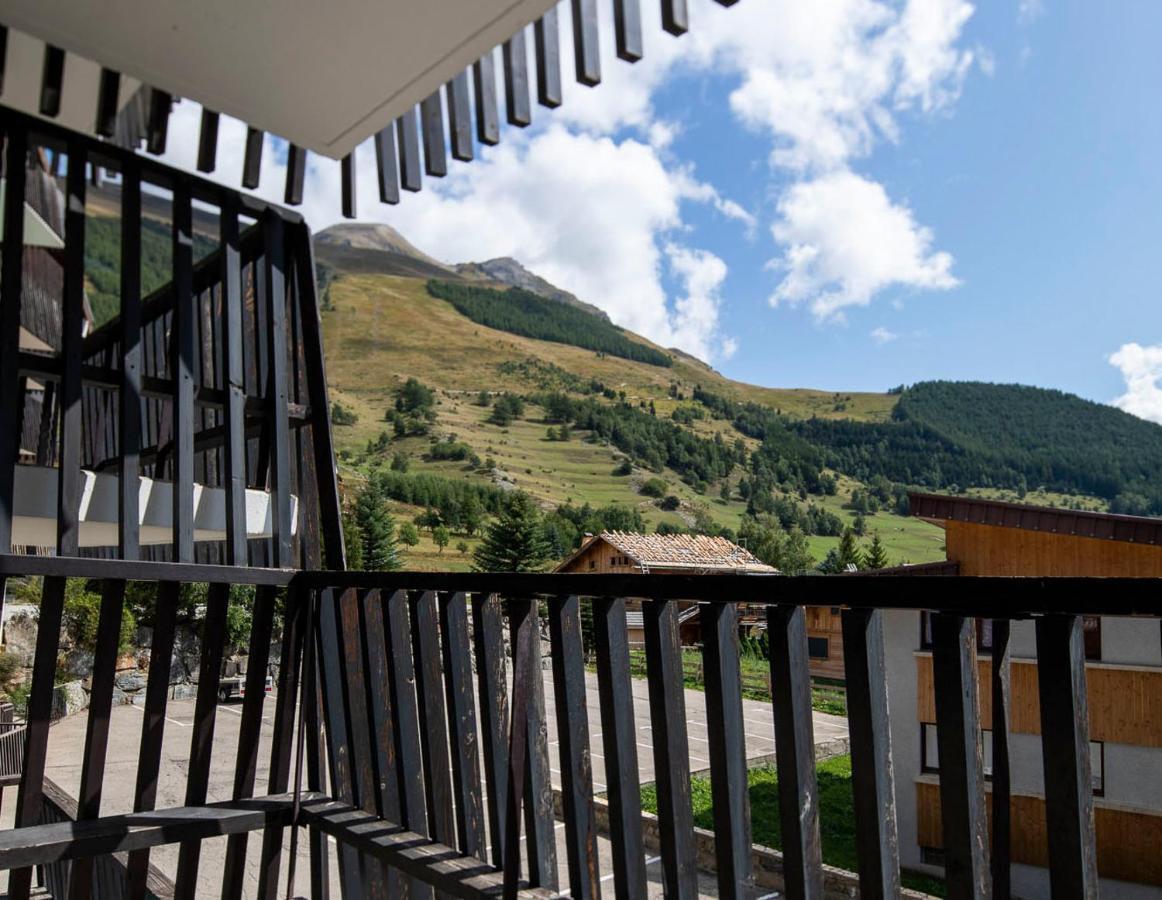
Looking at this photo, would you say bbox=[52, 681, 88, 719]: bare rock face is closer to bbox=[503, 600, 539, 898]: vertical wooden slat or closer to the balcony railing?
the balcony railing

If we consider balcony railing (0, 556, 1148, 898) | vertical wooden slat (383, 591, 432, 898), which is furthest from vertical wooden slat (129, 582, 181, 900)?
vertical wooden slat (383, 591, 432, 898)

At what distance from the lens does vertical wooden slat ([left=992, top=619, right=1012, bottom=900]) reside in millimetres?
718

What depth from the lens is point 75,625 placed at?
1684 cm

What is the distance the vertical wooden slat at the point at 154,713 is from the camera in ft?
5.48

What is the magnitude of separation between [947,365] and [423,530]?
96195 mm

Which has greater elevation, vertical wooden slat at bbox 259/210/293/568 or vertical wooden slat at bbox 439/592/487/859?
vertical wooden slat at bbox 259/210/293/568

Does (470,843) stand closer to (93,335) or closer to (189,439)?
(189,439)

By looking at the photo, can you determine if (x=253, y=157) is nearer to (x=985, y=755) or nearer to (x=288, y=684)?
(x=288, y=684)

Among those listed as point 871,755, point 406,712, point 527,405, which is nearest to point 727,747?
point 871,755

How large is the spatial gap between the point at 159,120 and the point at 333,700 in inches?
59.6

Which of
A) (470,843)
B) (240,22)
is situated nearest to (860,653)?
(470,843)

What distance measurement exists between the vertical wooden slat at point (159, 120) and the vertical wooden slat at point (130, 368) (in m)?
0.38

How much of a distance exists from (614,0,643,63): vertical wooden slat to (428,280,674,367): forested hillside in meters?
79.8

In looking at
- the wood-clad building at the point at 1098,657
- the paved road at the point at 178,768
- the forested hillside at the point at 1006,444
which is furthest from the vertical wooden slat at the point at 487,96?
the forested hillside at the point at 1006,444
